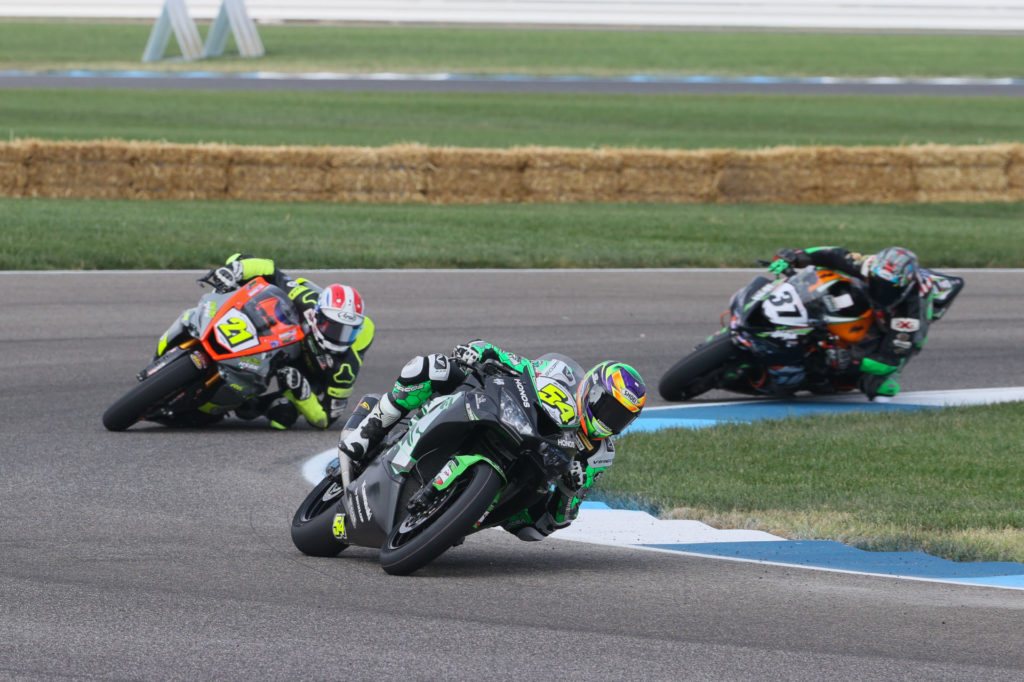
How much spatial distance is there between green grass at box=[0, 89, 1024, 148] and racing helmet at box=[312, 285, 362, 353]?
19859mm

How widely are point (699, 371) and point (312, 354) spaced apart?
3557mm

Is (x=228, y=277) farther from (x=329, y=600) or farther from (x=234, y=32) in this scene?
(x=234, y=32)

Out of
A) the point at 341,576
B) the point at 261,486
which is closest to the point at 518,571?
the point at 341,576

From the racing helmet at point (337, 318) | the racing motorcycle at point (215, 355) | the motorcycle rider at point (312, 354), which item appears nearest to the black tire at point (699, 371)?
the motorcycle rider at point (312, 354)

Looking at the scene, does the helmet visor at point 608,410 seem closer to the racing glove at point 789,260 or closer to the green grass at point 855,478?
the green grass at point 855,478

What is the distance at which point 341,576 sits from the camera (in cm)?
641

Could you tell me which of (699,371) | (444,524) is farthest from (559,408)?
(699,371)

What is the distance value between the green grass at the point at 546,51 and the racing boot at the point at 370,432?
39456 millimetres

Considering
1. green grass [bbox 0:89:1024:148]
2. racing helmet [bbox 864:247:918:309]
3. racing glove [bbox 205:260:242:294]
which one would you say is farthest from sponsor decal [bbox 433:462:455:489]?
green grass [bbox 0:89:1024:148]

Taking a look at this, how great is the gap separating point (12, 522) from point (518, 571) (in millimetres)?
2677

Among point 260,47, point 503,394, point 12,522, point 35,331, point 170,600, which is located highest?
point 503,394

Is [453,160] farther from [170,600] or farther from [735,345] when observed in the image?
[170,600]

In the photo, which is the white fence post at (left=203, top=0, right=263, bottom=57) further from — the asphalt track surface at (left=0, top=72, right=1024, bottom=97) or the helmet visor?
the helmet visor

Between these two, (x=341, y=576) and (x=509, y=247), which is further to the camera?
(x=509, y=247)
